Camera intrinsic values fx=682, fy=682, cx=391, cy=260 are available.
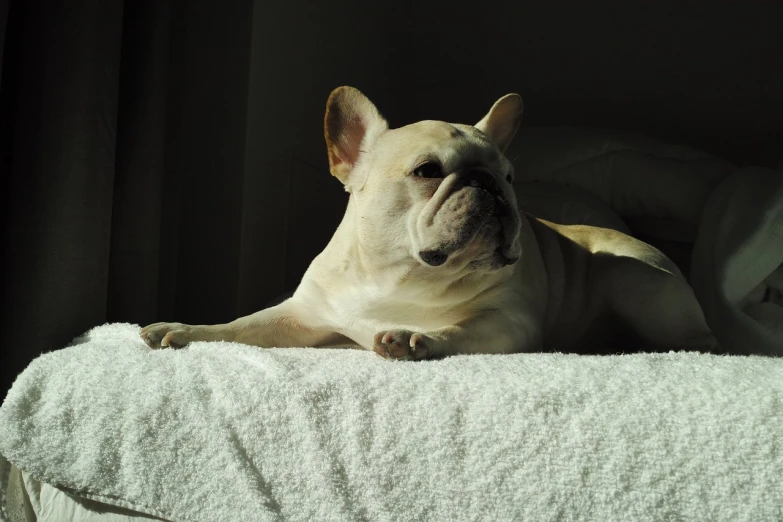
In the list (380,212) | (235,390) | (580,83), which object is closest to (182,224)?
(380,212)

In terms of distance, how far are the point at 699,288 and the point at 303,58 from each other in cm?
142

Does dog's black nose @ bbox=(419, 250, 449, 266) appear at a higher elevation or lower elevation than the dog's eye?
lower

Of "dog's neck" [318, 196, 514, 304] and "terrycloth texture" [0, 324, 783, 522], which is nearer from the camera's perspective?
"terrycloth texture" [0, 324, 783, 522]

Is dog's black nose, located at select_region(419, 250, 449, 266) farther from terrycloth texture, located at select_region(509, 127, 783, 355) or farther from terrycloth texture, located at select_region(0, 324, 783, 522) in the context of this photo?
terrycloth texture, located at select_region(509, 127, 783, 355)

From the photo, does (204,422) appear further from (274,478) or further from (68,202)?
(68,202)

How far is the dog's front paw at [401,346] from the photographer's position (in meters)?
1.03

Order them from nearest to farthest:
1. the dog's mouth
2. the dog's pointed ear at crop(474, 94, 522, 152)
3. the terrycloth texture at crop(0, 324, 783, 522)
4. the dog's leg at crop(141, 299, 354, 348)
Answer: the terrycloth texture at crop(0, 324, 783, 522) → the dog's mouth → the dog's leg at crop(141, 299, 354, 348) → the dog's pointed ear at crop(474, 94, 522, 152)

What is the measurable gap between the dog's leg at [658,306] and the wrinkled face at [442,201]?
0.36 m

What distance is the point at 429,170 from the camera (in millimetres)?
1222

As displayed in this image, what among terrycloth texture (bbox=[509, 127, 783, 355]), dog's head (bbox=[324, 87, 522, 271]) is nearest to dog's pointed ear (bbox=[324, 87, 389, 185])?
dog's head (bbox=[324, 87, 522, 271])

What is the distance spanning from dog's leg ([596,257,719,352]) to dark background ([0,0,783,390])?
1.02 m

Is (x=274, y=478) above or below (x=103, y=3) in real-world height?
below

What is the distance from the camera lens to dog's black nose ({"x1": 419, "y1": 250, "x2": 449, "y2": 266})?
1145mm

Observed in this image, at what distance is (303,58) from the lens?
226 centimetres
